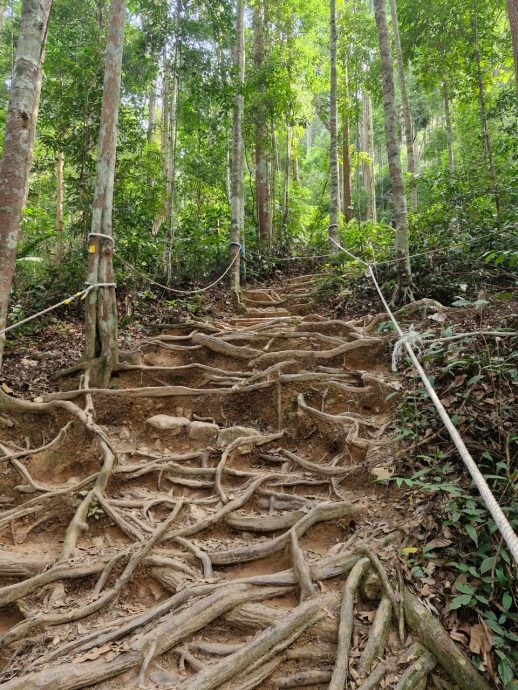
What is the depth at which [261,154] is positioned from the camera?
10203 millimetres

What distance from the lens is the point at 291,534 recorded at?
277 centimetres

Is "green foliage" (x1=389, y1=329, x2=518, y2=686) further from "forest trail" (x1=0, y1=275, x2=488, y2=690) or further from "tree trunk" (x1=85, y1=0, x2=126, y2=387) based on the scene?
"tree trunk" (x1=85, y1=0, x2=126, y2=387)

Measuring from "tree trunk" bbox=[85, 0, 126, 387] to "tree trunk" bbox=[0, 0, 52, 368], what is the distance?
3.42 feet

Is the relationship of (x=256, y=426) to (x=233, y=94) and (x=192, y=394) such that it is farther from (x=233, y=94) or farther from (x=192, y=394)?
(x=233, y=94)

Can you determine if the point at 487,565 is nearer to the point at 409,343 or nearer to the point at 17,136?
the point at 409,343

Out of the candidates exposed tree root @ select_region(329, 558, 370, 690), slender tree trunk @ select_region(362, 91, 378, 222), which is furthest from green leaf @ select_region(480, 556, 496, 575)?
slender tree trunk @ select_region(362, 91, 378, 222)

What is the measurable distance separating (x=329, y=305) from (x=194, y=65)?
4524 millimetres

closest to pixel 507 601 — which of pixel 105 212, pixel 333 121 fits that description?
pixel 105 212

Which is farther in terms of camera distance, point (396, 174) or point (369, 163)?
point (369, 163)

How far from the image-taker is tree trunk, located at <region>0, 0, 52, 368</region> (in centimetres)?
341

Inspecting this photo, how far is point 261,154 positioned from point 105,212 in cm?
660

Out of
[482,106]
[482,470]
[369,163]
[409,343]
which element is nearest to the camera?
[482,470]

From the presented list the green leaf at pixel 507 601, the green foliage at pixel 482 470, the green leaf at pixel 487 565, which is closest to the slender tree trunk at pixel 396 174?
the green foliage at pixel 482 470

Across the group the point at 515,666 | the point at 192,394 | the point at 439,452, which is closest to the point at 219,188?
the point at 192,394
